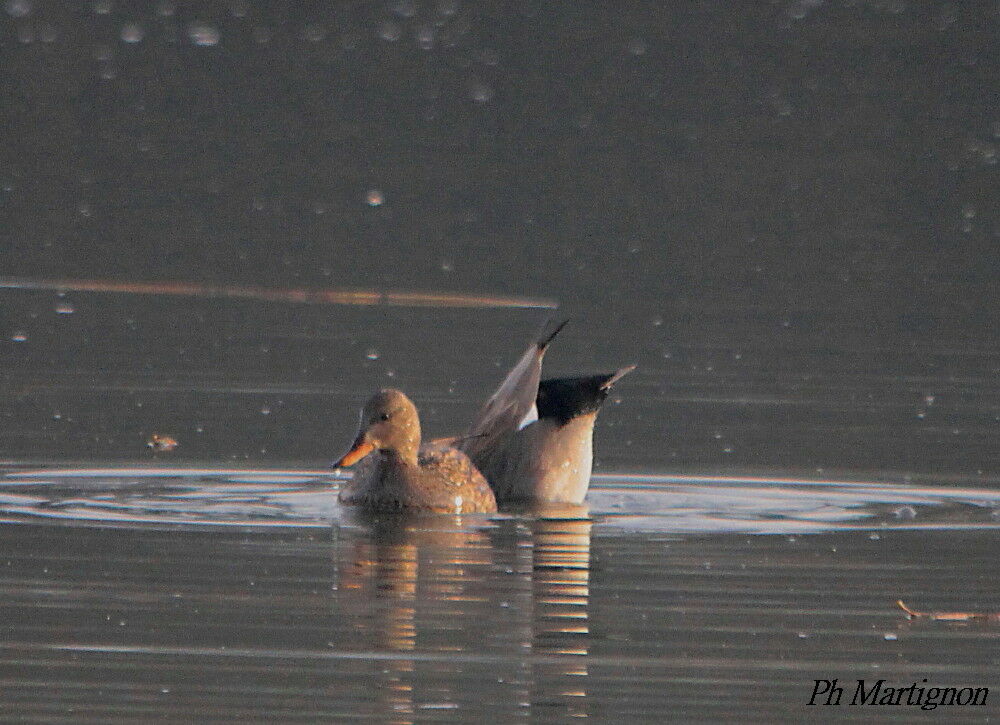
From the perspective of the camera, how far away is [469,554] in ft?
35.9

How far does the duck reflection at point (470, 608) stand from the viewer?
827cm

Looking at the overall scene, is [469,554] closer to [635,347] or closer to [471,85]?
[635,347]

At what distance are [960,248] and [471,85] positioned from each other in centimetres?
1650

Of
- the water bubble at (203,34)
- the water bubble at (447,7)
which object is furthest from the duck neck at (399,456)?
the water bubble at (447,7)

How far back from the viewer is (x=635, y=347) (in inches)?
698

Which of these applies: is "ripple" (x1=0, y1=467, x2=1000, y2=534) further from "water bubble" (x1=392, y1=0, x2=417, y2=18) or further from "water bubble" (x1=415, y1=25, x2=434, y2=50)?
"water bubble" (x1=392, y1=0, x2=417, y2=18)

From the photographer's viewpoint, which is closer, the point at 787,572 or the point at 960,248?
the point at 787,572

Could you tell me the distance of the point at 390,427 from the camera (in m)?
12.5

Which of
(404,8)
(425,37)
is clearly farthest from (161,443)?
(404,8)

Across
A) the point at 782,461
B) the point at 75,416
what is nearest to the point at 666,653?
the point at 782,461

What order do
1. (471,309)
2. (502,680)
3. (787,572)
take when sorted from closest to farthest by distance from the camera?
(502,680)
(787,572)
(471,309)

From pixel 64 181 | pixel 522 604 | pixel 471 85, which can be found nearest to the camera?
pixel 522 604

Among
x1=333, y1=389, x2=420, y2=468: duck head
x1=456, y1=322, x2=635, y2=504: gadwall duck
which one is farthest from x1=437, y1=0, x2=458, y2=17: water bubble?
x1=333, y1=389, x2=420, y2=468: duck head

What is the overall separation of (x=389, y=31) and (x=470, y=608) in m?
38.7
